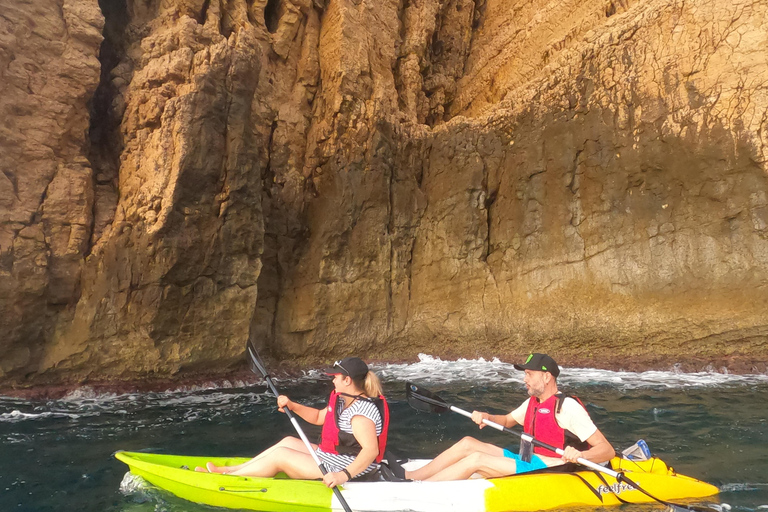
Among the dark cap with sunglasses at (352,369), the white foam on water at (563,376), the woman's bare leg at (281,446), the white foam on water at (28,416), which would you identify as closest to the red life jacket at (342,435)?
the dark cap with sunglasses at (352,369)

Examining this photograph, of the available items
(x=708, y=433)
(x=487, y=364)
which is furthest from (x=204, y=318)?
(x=708, y=433)

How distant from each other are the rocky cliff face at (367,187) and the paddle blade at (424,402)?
545 cm

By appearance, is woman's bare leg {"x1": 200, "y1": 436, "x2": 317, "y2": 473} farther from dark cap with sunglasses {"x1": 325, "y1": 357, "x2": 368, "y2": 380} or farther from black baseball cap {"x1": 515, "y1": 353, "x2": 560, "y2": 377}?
black baseball cap {"x1": 515, "y1": 353, "x2": 560, "y2": 377}

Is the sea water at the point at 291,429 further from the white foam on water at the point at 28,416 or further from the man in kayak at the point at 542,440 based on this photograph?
the man in kayak at the point at 542,440

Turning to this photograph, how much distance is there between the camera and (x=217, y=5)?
11352mm

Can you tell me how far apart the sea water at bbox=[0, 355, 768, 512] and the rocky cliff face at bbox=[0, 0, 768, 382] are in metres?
1.33

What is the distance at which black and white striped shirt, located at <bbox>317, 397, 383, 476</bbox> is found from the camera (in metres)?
4.25

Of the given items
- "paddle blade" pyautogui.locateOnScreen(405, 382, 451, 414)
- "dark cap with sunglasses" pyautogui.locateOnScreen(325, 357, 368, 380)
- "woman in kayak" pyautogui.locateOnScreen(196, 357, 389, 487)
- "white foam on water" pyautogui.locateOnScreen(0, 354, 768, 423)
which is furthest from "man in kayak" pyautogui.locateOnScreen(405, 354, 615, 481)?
"white foam on water" pyautogui.locateOnScreen(0, 354, 768, 423)

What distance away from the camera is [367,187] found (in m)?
12.9

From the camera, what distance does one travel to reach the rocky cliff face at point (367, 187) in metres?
9.26

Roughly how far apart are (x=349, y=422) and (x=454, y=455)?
1117mm

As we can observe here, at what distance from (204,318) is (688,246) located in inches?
389

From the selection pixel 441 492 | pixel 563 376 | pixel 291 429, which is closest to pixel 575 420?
pixel 441 492

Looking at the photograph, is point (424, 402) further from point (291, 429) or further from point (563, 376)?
point (563, 376)
